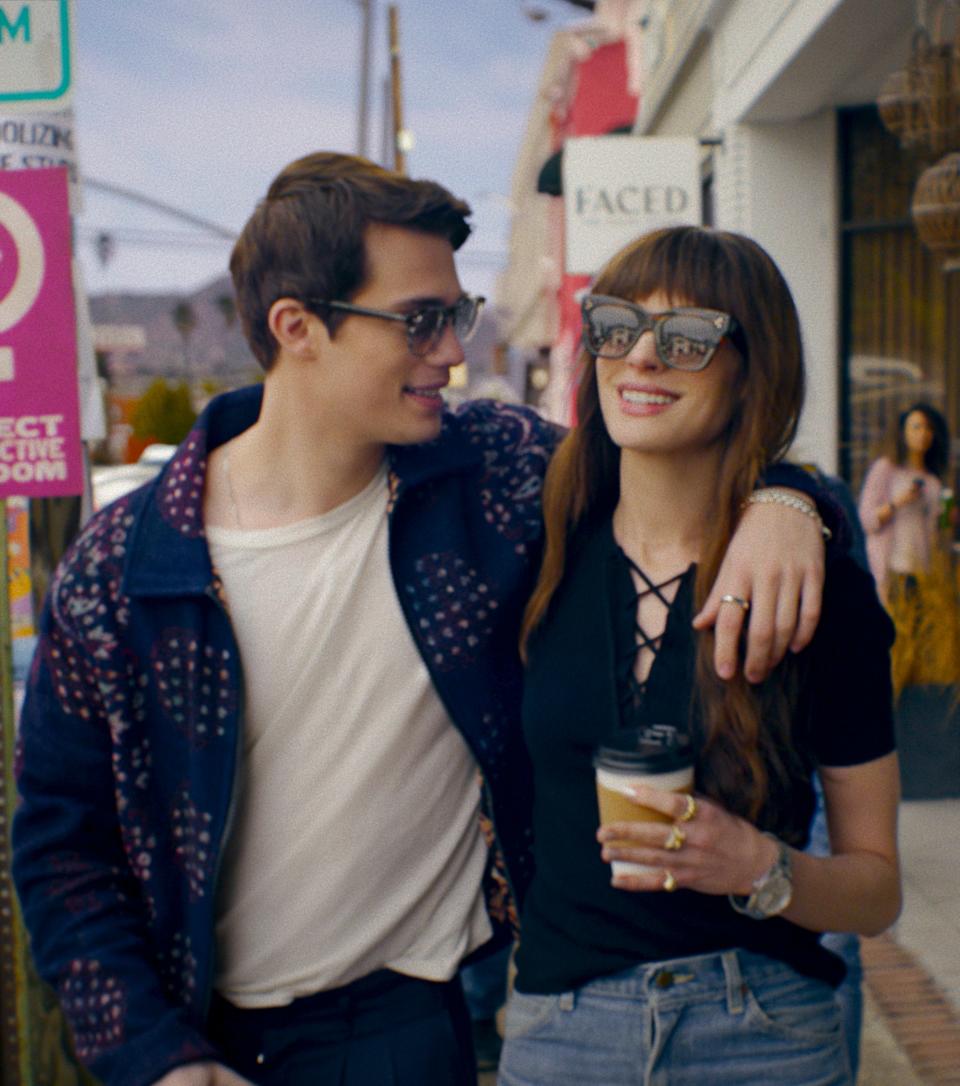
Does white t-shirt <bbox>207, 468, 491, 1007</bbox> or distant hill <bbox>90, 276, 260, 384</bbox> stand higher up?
distant hill <bbox>90, 276, 260, 384</bbox>

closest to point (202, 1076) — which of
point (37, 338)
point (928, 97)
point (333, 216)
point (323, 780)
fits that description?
Answer: point (323, 780)

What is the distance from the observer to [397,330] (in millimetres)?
2395

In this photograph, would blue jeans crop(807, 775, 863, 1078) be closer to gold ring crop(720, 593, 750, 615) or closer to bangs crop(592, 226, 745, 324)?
gold ring crop(720, 593, 750, 615)

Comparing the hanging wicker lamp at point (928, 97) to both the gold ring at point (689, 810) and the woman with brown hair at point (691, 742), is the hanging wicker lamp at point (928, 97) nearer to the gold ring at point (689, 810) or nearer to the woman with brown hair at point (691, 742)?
the woman with brown hair at point (691, 742)

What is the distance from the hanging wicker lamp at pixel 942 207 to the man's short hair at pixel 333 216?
4268 mm

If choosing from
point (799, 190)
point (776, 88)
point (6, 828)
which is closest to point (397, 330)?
point (6, 828)

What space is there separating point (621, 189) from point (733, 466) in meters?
7.00

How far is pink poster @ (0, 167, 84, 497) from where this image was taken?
3002 mm

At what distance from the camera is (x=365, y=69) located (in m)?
23.1

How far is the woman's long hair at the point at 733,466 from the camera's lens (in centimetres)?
185

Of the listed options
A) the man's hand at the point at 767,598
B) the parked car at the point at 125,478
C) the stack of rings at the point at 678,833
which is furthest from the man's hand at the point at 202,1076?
the parked car at the point at 125,478

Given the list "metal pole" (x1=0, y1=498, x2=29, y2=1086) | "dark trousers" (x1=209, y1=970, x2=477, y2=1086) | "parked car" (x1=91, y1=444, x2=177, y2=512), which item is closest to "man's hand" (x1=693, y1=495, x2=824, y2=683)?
"dark trousers" (x1=209, y1=970, x2=477, y2=1086)

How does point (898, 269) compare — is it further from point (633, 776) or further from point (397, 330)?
point (633, 776)

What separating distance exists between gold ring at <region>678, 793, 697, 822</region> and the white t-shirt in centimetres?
69
